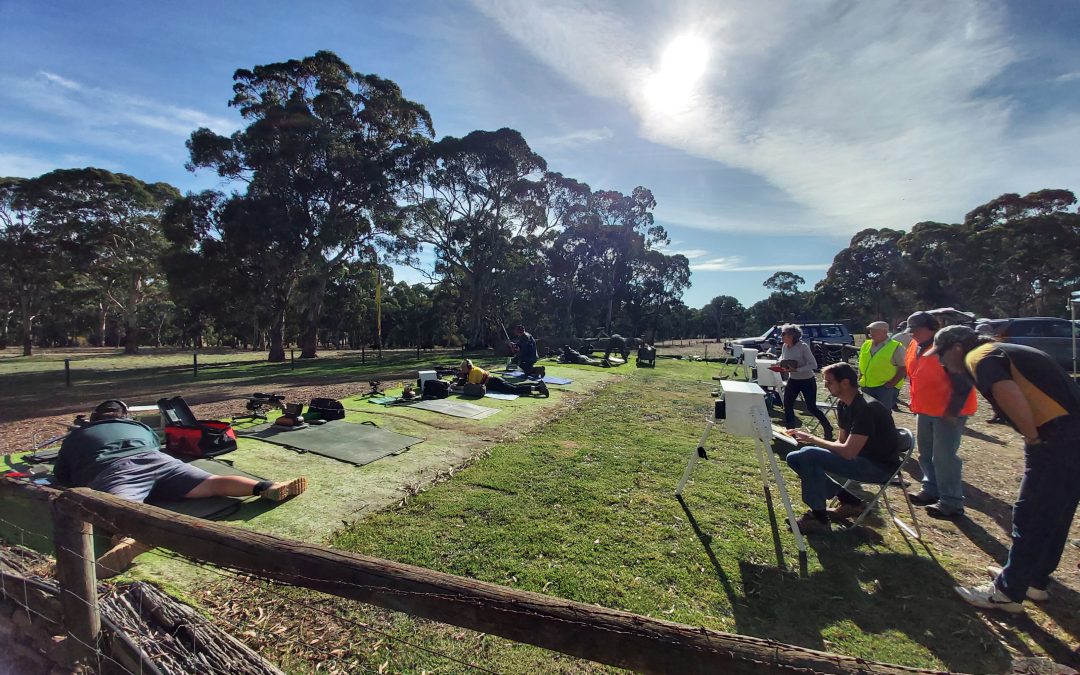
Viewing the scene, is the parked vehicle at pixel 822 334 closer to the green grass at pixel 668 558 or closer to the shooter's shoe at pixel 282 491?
the green grass at pixel 668 558

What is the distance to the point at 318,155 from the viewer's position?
21.8 metres

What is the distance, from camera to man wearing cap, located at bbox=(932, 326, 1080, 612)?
2494mm

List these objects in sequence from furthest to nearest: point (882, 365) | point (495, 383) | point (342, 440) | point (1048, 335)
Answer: point (1048, 335) < point (495, 383) < point (342, 440) < point (882, 365)

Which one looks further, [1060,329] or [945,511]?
[1060,329]

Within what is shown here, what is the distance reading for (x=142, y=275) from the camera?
33.6m

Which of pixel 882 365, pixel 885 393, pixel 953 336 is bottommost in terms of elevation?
pixel 885 393

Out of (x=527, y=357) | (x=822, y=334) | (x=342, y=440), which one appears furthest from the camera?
(x=822, y=334)

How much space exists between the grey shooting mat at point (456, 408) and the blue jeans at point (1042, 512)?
641 centimetres

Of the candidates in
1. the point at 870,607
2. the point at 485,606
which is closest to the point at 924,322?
the point at 870,607

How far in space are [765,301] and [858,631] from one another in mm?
71350

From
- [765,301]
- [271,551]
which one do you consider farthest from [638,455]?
[765,301]

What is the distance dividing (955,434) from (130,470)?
6.91 m

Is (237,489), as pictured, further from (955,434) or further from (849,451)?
(955,434)

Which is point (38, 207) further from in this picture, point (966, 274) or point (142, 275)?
point (966, 274)
